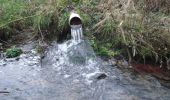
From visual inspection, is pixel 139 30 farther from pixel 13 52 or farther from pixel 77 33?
pixel 13 52

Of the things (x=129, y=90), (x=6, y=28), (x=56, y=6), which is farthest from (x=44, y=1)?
(x=129, y=90)

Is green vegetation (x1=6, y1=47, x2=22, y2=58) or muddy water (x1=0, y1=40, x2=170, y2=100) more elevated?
green vegetation (x1=6, y1=47, x2=22, y2=58)

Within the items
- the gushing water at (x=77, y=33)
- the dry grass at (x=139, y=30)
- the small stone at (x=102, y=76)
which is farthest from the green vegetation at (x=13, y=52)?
the small stone at (x=102, y=76)

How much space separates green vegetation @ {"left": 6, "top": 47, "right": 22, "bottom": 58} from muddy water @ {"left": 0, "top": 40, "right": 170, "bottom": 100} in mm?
113

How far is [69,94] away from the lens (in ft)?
18.0

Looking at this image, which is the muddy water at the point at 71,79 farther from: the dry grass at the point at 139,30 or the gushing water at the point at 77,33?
the dry grass at the point at 139,30

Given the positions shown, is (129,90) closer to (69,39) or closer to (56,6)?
(69,39)

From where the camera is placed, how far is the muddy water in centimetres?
546

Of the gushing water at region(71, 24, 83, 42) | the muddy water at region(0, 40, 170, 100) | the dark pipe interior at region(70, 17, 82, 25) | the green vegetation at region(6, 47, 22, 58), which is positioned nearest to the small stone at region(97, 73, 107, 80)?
the muddy water at region(0, 40, 170, 100)

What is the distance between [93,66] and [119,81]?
607 mm

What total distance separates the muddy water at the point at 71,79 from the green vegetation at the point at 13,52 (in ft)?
0.37

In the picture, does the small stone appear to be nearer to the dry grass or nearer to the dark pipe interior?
the dry grass

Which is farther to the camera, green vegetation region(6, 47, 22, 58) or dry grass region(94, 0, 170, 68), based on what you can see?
green vegetation region(6, 47, 22, 58)

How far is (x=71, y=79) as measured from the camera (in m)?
5.93
